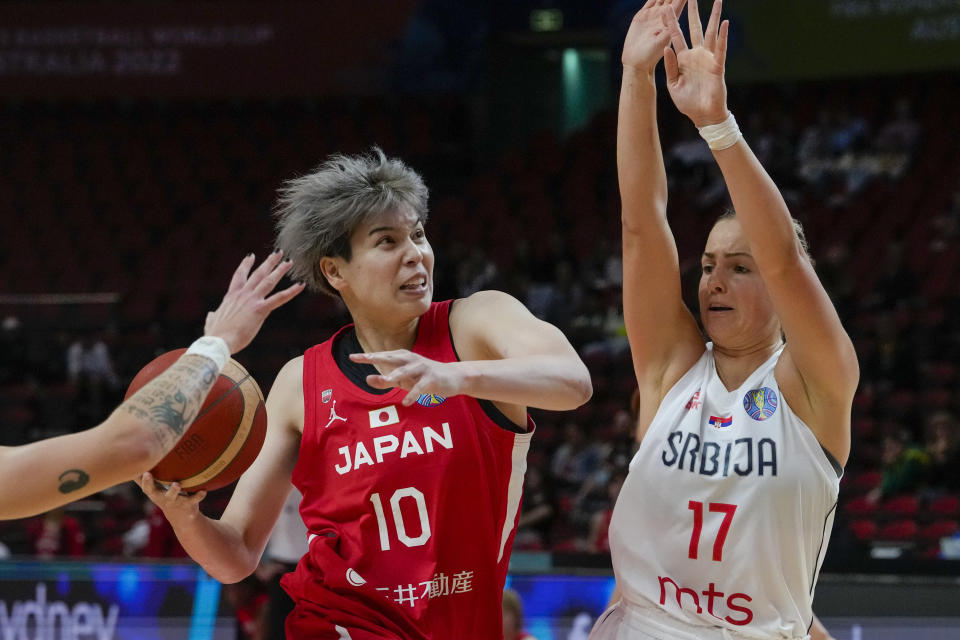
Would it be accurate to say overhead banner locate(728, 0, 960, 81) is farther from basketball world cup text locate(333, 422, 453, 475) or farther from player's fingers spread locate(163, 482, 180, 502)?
player's fingers spread locate(163, 482, 180, 502)

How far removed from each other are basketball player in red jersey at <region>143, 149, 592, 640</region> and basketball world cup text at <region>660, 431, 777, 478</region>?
270 millimetres

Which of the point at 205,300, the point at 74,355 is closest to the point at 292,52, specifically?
the point at 205,300

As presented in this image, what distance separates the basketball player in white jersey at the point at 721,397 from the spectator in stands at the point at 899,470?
651 cm

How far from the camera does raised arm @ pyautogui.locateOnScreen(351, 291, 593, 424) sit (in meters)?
2.53

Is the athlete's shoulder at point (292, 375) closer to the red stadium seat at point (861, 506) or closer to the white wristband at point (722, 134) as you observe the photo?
the white wristband at point (722, 134)

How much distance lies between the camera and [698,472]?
9.43 ft

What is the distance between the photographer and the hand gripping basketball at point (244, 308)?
260cm

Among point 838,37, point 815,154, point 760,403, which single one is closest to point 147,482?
point 760,403

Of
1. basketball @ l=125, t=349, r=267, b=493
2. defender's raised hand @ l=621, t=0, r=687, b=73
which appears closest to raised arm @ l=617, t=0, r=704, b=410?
defender's raised hand @ l=621, t=0, r=687, b=73

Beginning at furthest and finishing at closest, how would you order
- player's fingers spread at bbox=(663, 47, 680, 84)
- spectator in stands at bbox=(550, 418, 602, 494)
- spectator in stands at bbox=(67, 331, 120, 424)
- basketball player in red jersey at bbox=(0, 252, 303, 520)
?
spectator in stands at bbox=(67, 331, 120, 424)
spectator in stands at bbox=(550, 418, 602, 494)
player's fingers spread at bbox=(663, 47, 680, 84)
basketball player in red jersey at bbox=(0, 252, 303, 520)

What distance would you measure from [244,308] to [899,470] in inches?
294

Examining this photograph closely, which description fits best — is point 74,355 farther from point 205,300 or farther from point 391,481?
point 391,481

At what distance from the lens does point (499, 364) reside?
2.72 metres

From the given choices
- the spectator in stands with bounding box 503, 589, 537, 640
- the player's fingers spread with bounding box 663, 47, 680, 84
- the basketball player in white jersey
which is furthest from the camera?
the spectator in stands with bounding box 503, 589, 537, 640
